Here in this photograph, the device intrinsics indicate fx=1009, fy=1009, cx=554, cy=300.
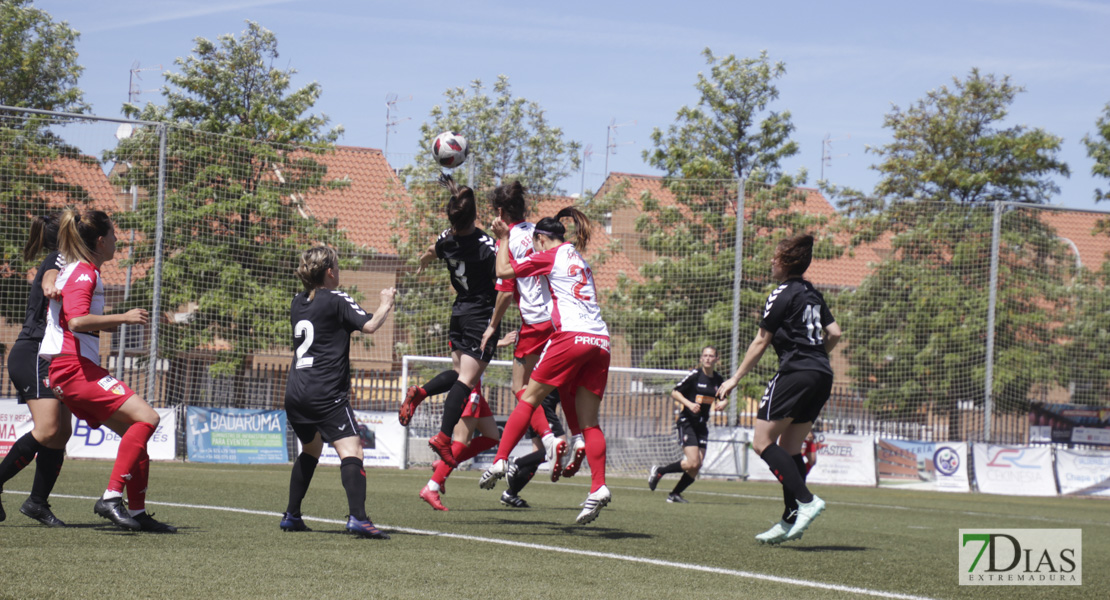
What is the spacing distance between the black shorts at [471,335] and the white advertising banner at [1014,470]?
14551 mm

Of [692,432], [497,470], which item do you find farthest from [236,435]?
[497,470]

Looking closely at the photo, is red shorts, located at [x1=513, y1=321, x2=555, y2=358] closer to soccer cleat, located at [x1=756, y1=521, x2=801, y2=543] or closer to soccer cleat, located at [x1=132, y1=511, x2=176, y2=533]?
soccer cleat, located at [x1=756, y1=521, x2=801, y2=543]

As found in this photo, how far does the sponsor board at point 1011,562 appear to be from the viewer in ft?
17.0

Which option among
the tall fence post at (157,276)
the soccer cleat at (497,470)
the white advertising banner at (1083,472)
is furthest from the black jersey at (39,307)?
the white advertising banner at (1083,472)

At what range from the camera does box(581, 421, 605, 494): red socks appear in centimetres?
638

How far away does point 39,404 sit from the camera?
5734mm

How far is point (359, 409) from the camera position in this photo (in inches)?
707

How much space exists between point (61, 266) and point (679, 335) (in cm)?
1579

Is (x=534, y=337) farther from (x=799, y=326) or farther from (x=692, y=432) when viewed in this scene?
(x=692, y=432)

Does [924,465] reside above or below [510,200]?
below

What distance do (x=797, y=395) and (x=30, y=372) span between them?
4.50m

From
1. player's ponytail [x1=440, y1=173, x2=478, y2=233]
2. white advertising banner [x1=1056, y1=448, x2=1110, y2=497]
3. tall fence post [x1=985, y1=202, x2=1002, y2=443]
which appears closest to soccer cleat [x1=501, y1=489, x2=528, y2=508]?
player's ponytail [x1=440, y1=173, x2=478, y2=233]

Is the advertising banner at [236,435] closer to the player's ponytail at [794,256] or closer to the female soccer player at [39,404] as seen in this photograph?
the female soccer player at [39,404]

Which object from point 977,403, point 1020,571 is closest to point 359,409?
point 977,403
